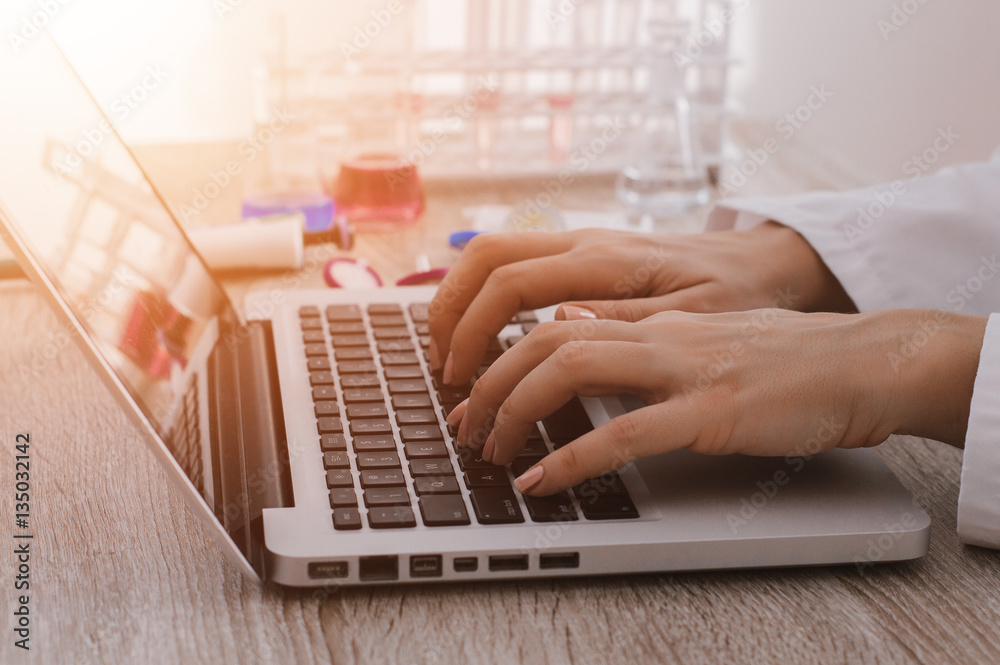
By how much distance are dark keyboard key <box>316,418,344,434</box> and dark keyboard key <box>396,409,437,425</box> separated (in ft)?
0.11

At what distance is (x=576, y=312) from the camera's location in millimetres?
596

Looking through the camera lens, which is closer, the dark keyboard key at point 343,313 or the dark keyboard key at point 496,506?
the dark keyboard key at point 496,506

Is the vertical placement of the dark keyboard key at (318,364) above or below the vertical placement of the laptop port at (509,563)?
below

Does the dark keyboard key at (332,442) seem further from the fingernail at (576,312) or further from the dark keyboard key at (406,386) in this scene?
the fingernail at (576,312)

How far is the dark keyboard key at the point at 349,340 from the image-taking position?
642 mm

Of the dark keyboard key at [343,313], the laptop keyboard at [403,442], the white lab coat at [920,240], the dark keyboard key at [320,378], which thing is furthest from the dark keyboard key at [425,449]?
the white lab coat at [920,240]

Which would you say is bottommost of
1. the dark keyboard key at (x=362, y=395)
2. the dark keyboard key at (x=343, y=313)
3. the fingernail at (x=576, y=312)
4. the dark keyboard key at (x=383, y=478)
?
the dark keyboard key at (x=343, y=313)

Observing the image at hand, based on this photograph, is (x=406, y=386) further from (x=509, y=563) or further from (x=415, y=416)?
(x=509, y=563)

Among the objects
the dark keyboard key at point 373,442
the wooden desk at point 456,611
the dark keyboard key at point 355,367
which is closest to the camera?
the wooden desk at point 456,611

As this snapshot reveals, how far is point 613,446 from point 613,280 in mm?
230

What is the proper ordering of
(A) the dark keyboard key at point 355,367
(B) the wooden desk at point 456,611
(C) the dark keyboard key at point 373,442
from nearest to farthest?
(B) the wooden desk at point 456,611
(C) the dark keyboard key at point 373,442
(A) the dark keyboard key at point 355,367

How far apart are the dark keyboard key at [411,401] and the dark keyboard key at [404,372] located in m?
0.03

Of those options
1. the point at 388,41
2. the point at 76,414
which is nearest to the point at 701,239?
the point at 76,414

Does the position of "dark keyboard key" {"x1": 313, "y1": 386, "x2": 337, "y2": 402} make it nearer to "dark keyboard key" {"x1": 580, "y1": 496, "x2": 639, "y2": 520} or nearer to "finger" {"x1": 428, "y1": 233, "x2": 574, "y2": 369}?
"finger" {"x1": 428, "y1": 233, "x2": 574, "y2": 369}
